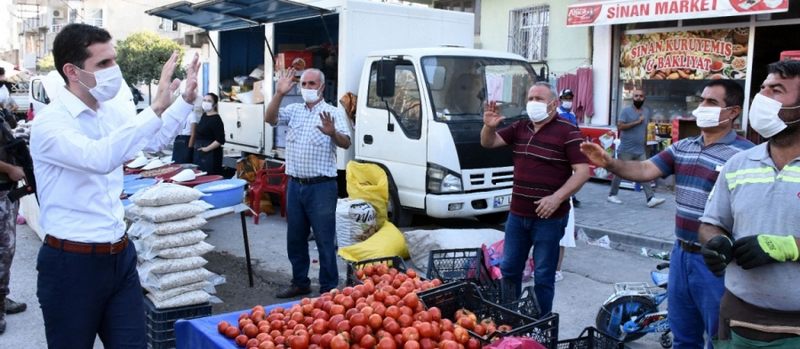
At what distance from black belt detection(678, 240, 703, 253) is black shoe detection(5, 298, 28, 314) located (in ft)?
17.2

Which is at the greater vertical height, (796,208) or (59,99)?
(59,99)

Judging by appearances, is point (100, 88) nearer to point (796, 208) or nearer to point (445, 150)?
point (796, 208)

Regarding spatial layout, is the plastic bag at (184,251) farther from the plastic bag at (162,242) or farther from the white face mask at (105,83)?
the white face mask at (105,83)

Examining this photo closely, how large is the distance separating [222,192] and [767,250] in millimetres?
4606

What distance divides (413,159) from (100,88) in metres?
5.65

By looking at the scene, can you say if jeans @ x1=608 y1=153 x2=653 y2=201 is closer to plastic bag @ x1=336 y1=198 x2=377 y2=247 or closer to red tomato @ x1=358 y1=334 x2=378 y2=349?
plastic bag @ x1=336 y1=198 x2=377 y2=247

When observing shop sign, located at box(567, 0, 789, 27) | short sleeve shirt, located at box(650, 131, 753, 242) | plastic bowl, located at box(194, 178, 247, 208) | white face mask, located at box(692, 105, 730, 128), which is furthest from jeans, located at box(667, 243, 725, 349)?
shop sign, located at box(567, 0, 789, 27)

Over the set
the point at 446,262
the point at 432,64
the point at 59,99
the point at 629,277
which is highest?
the point at 432,64

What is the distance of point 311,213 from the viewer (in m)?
6.02

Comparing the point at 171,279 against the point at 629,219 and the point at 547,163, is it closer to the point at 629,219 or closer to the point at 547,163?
the point at 547,163

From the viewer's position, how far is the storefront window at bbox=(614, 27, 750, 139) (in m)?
12.1


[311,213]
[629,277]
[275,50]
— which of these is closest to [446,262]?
[311,213]

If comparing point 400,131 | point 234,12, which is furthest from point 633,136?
point 234,12

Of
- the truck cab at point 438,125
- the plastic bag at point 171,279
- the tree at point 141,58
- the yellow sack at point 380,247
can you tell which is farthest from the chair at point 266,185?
the tree at point 141,58
